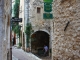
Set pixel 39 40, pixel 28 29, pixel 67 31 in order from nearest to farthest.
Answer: pixel 67 31 → pixel 28 29 → pixel 39 40

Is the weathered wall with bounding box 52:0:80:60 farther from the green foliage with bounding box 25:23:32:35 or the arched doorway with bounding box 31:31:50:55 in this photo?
the arched doorway with bounding box 31:31:50:55

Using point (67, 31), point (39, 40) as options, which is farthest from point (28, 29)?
point (67, 31)

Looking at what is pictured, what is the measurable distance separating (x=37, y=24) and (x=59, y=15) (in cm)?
1583

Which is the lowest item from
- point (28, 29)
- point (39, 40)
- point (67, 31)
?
point (39, 40)

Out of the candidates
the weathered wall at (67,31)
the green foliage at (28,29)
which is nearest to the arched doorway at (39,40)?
the green foliage at (28,29)

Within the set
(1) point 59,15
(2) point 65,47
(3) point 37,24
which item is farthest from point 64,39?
(3) point 37,24

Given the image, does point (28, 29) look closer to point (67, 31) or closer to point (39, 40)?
point (39, 40)

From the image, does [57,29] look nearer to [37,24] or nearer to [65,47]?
[65,47]

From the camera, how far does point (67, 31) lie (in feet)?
17.5

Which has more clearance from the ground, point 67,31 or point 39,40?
point 67,31

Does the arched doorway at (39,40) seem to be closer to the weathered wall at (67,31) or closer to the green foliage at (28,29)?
the green foliage at (28,29)

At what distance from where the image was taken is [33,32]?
2164 cm

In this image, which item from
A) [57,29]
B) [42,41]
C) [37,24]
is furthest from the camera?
[42,41]

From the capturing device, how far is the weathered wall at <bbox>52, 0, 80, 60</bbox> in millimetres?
4918
